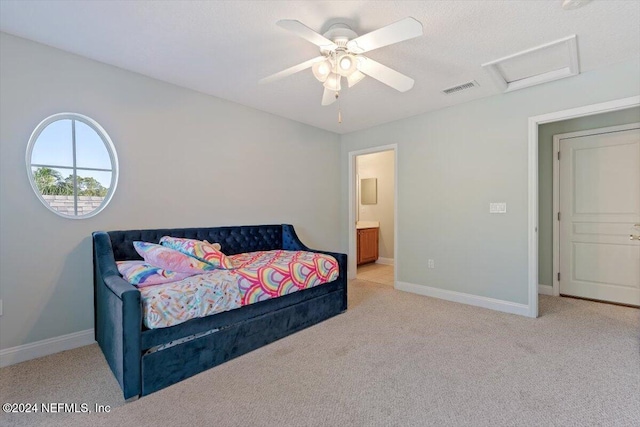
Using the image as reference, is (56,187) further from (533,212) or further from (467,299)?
(533,212)

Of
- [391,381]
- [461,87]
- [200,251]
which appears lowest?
[391,381]

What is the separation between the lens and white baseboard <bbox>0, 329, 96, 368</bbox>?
2.24 m

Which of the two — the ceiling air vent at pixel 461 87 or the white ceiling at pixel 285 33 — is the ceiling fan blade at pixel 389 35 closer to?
the white ceiling at pixel 285 33

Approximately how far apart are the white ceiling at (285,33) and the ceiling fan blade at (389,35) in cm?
23

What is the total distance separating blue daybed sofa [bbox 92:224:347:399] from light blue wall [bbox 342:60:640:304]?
144 cm

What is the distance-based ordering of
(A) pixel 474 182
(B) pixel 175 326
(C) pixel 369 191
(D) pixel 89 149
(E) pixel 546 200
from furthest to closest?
1. (C) pixel 369 191
2. (E) pixel 546 200
3. (A) pixel 474 182
4. (D) pixel 89 149
5. (B) pixel 175 326

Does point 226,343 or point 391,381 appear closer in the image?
point 391,381

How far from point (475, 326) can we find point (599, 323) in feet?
4.14

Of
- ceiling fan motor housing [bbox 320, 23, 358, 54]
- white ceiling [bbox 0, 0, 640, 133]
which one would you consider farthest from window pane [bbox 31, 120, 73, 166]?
ceiling fan motor housing [bbox 320, 23, 358, 54]

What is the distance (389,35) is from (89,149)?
2729mm

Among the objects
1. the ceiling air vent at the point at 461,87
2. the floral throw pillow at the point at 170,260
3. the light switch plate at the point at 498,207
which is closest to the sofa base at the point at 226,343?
the floral throw pillow at the point at 170,260

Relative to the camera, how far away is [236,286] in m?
2.35

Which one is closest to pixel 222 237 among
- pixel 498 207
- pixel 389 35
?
pixel 389 35

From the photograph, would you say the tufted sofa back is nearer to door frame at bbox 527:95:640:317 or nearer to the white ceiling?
the white ceiling
